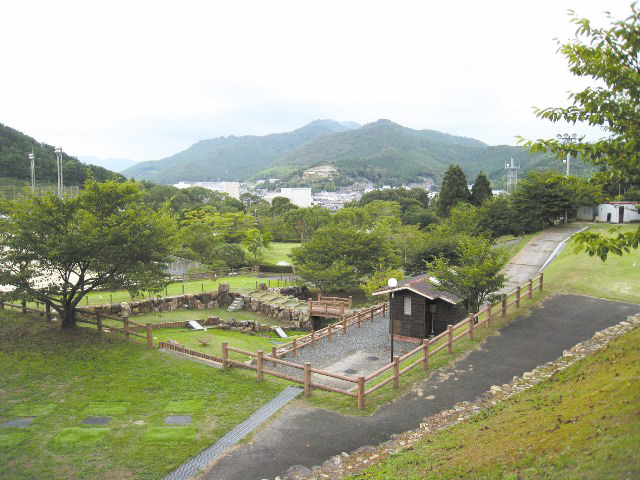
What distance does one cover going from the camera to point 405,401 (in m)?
10.9

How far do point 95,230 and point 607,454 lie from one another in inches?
560

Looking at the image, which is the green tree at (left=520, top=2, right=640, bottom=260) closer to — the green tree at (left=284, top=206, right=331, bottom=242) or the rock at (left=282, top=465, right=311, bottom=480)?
the rock at (left=282, top=465, right=311, bottom=480)

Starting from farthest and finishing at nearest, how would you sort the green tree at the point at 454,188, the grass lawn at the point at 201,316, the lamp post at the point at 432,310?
the green tree at the point at 454,188 → the grass lawn at the point at 201,316 → the lamp post at the point at 432,310

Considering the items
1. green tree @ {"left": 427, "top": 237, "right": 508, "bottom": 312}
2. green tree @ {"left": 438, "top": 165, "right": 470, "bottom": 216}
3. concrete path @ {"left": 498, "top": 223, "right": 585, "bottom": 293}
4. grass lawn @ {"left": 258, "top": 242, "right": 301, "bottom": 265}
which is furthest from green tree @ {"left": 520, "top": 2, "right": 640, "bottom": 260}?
green tree @ {"left": 438, "top": 165, "right": 470, "bottom": 216}

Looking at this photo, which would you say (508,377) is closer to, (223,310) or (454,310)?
(454,310)

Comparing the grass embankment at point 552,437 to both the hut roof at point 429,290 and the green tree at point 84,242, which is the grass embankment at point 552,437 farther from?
the green tree at point 84,242

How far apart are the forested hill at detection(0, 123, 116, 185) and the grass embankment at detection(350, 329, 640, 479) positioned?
216 ft

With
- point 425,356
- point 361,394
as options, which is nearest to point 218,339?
point 425,356

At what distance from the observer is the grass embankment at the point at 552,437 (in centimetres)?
571

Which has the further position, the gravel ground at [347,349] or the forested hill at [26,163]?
the forested hill at [26,163]

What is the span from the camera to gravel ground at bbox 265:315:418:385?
17.4 meters

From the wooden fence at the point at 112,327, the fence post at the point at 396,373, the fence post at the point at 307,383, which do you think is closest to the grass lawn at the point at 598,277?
the fence post at the point at 396,373

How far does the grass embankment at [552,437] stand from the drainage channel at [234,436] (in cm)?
304

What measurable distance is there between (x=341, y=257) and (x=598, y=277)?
15792 mm
